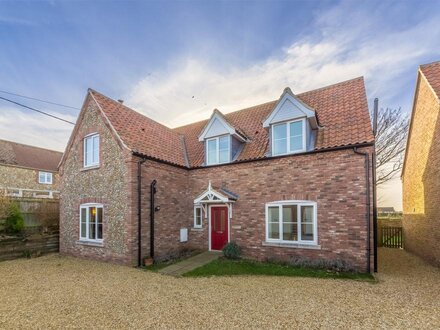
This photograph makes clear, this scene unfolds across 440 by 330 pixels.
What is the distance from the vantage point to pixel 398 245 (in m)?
15.5

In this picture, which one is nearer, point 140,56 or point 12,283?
point 12,283

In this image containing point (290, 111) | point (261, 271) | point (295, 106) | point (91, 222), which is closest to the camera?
point (261, 271)

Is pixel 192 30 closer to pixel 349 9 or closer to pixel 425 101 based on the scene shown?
pixel 349 9

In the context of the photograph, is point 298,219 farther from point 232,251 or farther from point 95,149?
point 95,149

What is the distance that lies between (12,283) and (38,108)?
9.32 metres

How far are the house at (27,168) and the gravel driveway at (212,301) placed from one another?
1769 cm

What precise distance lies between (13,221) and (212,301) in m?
13.4

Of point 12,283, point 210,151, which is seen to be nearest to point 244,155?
point 210,151

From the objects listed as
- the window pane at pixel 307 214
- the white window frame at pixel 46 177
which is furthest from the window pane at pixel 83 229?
the white window frame at pixel 46 177

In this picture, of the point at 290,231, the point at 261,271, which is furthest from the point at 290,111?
the point at 261,271

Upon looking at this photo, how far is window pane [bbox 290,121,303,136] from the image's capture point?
10.6 meters

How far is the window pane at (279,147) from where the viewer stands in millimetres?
10859

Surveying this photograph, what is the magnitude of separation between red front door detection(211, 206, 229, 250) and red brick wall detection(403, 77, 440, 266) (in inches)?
358

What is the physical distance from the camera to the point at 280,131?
11.1m
